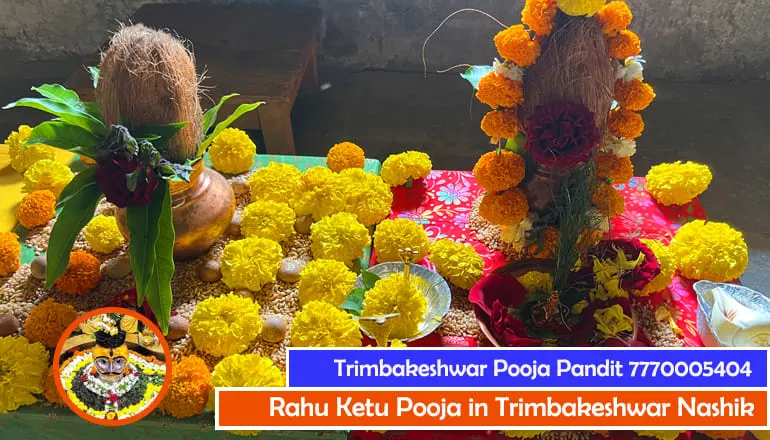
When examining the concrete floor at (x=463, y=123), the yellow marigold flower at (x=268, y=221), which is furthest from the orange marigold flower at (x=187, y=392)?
the concrete floor at (x=463, y=123)

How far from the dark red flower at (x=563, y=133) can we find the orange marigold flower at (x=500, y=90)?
2.7 inches

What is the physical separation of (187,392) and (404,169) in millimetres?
793

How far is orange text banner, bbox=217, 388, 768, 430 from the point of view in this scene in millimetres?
1099

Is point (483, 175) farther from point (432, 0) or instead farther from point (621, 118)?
point (432, 0)

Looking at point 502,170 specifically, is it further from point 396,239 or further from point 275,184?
point 275,184

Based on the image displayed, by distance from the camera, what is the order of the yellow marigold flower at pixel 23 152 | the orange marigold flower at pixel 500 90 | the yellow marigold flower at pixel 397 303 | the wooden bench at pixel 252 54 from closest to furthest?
1. the yellow marigold flower at pixel 397 303
2. the orange marigold flower at pixel 500 90
3. the yellow marigold flower at pixel 23 152
4. the wooden bench at pixel 252 54

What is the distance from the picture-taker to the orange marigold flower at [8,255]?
1402mm

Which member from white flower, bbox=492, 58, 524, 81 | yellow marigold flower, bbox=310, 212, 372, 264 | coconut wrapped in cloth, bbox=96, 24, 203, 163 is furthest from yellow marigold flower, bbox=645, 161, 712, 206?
coconut wrapped in cloth, bbox=96, 24, 203, 163

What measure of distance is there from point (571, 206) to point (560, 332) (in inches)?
9.7

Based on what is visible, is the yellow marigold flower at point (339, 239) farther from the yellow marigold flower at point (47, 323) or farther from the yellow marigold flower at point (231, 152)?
the yellow marigold flower at point (47, 323)

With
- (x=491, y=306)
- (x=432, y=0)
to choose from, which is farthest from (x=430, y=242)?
(x=432, y=0)

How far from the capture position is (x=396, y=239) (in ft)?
4.64

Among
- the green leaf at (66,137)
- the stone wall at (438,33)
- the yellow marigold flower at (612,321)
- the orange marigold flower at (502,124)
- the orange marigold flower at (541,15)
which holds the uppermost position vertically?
the stone wall at (438,33)

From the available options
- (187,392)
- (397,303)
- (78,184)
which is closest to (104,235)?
(78,184)
